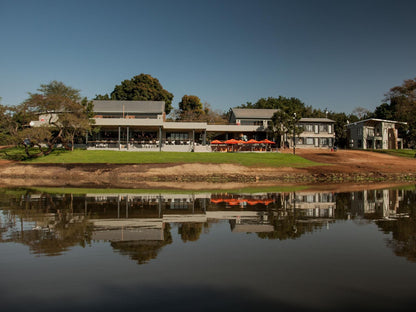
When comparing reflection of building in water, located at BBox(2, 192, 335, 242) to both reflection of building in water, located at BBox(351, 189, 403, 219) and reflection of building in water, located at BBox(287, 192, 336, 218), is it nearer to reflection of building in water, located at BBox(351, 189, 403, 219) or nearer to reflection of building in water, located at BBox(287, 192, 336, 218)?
reflection of building in water, located at BBox(287, 192, 336, 218)

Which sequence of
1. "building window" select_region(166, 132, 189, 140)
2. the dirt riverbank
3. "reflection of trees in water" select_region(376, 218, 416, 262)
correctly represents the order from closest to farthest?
"reflection of trees in water" select_region(376, 218, 416, 262) < the dirt riverbank < "building window" select_region(166, 132, 189, 140)

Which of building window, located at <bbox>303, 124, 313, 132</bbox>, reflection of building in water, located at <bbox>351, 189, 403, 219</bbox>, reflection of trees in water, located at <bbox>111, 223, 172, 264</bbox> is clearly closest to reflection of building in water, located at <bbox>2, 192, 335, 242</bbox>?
reflection of trees in water, located at <bbox>111, 223, 172, 264</bbox>

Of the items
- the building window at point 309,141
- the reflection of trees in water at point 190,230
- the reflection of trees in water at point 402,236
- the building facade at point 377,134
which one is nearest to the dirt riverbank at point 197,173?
the reflection of trees in water at point 190,230

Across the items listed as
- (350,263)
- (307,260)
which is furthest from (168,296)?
(350,263)

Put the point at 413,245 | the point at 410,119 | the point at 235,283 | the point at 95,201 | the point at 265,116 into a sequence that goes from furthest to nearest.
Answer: the point at 265,116 → the point at 410,119 → the point at 95,201 → the point at 413,245 → the point at 235,283

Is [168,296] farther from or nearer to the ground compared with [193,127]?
nearer to the ground

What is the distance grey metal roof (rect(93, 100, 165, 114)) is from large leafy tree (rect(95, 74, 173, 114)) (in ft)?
87.7

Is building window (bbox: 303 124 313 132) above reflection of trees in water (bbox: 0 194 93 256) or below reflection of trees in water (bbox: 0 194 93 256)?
above

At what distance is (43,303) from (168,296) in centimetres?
223

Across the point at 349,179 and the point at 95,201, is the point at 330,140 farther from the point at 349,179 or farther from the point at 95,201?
the point at 95,201

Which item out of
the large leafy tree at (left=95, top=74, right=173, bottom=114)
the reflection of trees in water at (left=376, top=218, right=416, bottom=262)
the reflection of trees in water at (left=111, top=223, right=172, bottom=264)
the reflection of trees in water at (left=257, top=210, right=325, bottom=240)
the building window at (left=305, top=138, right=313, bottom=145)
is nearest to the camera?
the reflection of trees in water at (left=111, top=223, right=172, bottom=264)

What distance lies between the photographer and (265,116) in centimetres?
6756

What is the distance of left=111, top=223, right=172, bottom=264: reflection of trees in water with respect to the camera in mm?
8391

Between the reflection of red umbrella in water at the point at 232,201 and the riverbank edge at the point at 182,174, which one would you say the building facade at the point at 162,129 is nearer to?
the riverbank edge at the point at 182,174
